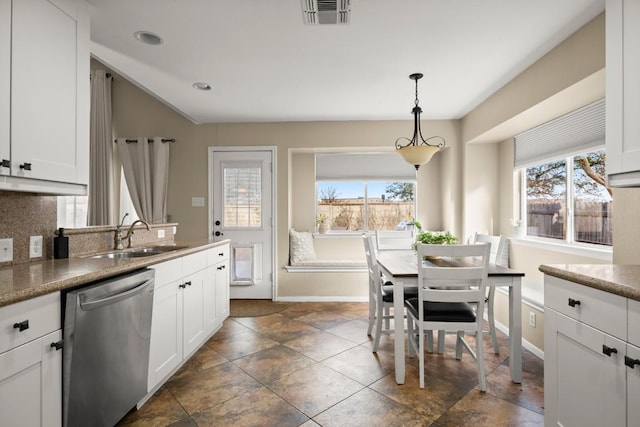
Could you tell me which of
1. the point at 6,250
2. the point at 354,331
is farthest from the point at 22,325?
the point at 354,331

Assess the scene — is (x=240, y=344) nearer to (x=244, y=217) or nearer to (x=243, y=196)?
(x=244, y=217)

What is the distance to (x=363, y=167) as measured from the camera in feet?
16.3

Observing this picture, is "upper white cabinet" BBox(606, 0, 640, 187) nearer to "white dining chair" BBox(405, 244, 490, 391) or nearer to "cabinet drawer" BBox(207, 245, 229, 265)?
"white dining chair" BBox(405, 244, 490, 391)

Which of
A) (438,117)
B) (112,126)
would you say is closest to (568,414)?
(438,117)

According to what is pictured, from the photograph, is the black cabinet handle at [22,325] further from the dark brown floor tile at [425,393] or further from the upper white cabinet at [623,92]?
the upper white cabinet at [623,92]

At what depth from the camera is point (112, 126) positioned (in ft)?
15.3

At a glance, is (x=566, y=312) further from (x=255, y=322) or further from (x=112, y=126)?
(x=112, y=126)

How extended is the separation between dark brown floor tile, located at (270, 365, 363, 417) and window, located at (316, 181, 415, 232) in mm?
2764

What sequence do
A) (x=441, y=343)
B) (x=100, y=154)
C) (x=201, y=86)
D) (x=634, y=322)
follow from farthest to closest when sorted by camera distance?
(x=100, y=154)
(x=201, y=86)
(x=441, y=343)
(x=634, y=322)

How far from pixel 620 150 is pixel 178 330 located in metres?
2.76

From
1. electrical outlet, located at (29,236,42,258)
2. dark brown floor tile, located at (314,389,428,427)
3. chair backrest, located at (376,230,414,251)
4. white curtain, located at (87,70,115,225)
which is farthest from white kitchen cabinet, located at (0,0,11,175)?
white curtain, located at (87,70,115,225)

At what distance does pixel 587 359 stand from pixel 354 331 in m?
2.19

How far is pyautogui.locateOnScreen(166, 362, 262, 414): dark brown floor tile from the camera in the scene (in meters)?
2.09

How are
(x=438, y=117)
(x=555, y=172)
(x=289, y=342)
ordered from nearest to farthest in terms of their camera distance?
1. (x=289, y=342)
2. (x=555, y=172)
3. (x=438, y=117)
